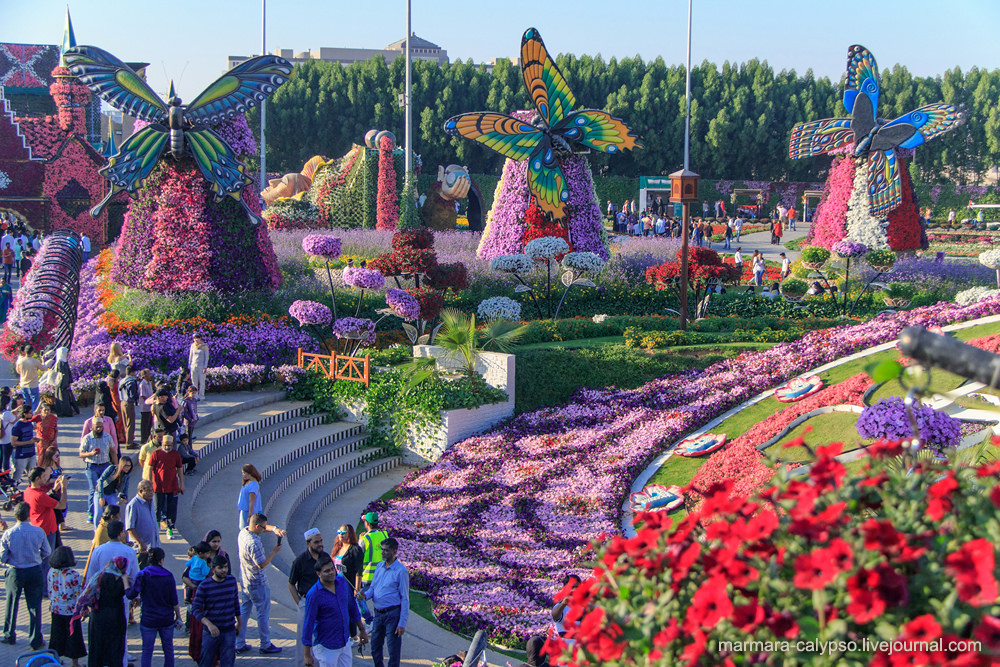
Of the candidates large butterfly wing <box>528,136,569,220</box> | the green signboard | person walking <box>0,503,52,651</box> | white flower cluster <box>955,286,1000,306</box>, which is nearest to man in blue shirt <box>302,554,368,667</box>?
person walking <box>0,503,52,651</box>

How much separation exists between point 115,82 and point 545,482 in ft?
37.9

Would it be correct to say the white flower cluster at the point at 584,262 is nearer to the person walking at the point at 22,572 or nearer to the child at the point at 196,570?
the child at the point at 196,570

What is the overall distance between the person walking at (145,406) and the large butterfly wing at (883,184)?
2076 cm

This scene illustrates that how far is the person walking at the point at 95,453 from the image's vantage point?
1002 centimetres

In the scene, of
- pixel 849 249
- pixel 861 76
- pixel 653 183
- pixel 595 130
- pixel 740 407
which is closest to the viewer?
pixel 740 407

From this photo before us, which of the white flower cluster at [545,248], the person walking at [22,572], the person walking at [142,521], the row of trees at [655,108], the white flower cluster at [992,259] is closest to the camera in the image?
the person walking at [22,572]

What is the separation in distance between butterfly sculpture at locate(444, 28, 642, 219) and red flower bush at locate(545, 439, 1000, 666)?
20736mm

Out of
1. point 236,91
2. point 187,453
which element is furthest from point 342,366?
point 236,91

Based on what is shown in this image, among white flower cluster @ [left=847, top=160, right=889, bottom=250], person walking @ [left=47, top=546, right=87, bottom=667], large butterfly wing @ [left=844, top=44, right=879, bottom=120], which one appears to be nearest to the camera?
person walking @ [left=47, top=546, right=87, bottom=667]

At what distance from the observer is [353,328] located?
55.5 ft

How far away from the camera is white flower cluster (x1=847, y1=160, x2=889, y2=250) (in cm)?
2611

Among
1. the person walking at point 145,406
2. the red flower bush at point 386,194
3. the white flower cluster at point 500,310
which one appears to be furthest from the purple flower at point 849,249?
the red flower bush at point 386,194

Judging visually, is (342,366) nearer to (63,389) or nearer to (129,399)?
(129,399)

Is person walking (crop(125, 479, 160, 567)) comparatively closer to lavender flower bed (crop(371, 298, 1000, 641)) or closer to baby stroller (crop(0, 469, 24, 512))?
baby stroller (crop(0, 469, 24, 512))
